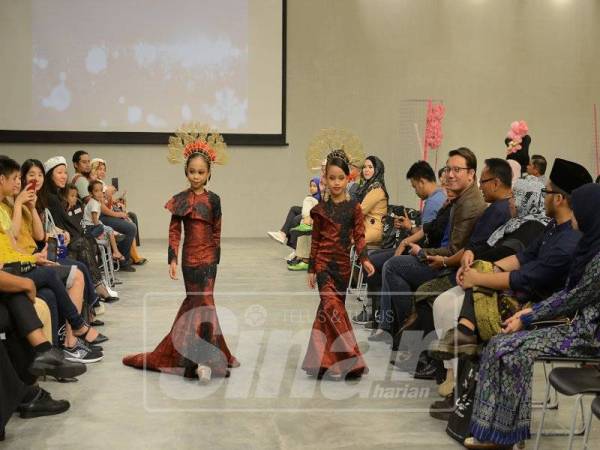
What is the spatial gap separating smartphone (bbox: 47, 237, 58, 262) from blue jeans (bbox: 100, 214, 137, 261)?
9.51 ft

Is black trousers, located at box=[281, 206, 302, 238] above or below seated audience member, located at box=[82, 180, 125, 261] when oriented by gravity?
below

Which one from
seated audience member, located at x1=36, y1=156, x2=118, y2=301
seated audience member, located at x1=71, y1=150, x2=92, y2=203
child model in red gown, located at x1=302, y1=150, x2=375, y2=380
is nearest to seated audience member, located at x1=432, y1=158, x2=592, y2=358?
child model in red gown, located at x1=302, y1=150, x2=375, y2=380

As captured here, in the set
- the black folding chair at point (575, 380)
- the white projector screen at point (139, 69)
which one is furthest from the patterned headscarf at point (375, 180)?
the white projector screen at point (139, 69)

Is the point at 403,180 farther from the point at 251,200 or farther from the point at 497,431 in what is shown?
the point at 497,431

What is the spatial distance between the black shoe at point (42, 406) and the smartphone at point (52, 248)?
1.43 m

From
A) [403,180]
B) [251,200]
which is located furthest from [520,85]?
[251,200]

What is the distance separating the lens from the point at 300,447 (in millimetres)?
3551

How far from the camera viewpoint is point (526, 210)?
4.29 metres

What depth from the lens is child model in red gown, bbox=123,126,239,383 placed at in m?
4.62

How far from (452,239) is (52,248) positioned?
256cm

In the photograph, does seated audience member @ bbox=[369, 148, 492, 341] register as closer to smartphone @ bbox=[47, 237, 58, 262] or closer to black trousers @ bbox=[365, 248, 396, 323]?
black trousers @ bbox=[365, 248, 396, 323]

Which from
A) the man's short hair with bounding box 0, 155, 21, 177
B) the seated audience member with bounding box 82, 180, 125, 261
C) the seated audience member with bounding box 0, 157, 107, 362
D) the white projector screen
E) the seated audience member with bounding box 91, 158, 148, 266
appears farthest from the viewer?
the white projector screen

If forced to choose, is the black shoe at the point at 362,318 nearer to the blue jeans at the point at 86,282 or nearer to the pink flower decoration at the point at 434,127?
the blue jeans at the point at 86,282

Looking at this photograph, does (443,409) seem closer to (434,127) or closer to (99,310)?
(99,310)
